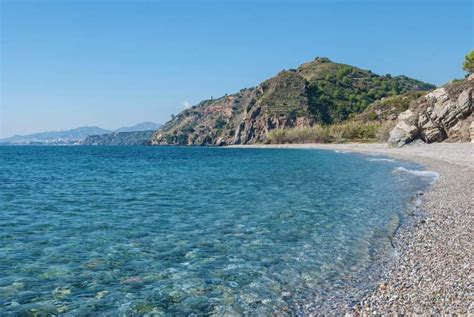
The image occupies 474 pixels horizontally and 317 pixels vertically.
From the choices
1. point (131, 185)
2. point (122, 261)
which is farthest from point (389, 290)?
point (131, 185)

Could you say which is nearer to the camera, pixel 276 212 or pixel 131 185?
pixel 276 212

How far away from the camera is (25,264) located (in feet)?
40.8

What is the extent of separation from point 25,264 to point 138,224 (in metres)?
6.38

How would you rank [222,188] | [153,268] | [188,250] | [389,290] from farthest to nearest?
[222,188]
[188,250]
[153,268]
[389,290]

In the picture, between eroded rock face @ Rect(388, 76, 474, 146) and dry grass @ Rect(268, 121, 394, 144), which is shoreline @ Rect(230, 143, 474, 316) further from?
dry grass @ Rect(268, 121, 394, 144)

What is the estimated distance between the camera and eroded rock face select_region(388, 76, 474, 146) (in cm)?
7619

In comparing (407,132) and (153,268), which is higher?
(407,132)

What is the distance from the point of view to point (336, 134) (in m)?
143

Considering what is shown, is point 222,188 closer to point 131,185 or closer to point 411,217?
point 131,185

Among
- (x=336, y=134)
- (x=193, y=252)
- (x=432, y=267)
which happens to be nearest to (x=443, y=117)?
(x=336, y=134)

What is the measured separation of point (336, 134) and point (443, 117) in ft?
212

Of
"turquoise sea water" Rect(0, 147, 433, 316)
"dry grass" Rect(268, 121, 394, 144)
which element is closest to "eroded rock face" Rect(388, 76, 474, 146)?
"dry grass" Rect(268, 121, 394, 144)

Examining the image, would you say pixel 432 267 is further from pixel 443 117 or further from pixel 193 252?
pixel 443 117

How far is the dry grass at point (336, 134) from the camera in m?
132
